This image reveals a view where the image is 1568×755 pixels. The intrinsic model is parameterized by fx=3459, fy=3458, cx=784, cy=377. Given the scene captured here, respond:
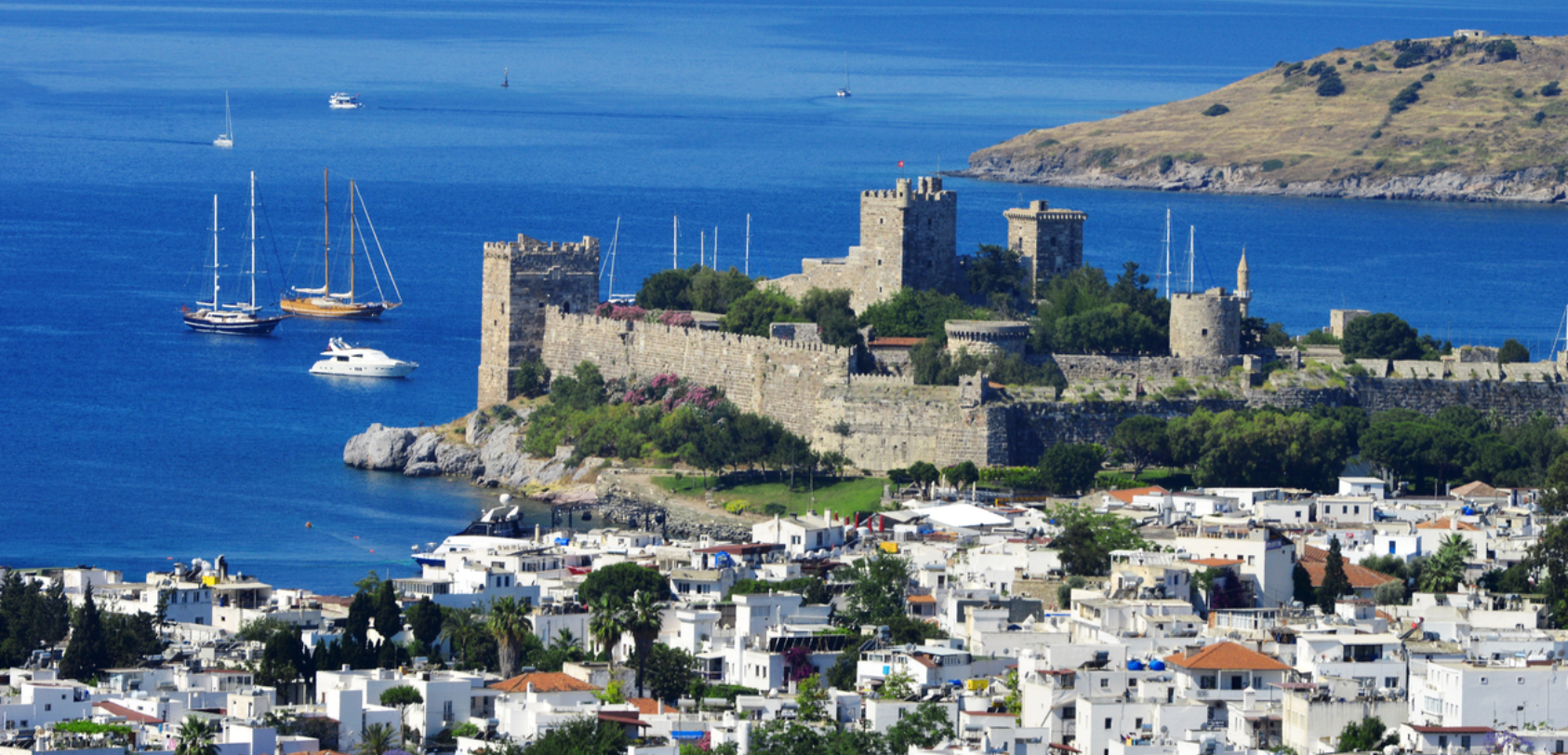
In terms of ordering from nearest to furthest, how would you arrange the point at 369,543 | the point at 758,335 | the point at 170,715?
the point at 170,715 → the point at 369,543 → the point at 758,335

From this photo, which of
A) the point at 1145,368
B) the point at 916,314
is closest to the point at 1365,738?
the point at 1145,368

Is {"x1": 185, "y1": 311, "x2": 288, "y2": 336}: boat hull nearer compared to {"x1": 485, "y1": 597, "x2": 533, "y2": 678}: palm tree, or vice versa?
{"x1": 485, "y1": 597, "x2": 533, "y2": 678}: palm tree

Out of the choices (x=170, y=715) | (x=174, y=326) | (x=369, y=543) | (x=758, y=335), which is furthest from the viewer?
(x=174, y=326)

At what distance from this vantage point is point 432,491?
75375 millimetres

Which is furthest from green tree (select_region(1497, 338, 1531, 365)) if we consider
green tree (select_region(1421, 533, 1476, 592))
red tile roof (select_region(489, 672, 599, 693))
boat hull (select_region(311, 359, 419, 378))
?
red tile roof (select_region(489, 672, 599, 693))

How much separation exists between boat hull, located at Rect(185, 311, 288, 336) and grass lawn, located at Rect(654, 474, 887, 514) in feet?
136

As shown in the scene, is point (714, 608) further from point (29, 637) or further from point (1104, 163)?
point (1104, 163)

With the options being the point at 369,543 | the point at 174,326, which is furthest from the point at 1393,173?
the point at 369,543

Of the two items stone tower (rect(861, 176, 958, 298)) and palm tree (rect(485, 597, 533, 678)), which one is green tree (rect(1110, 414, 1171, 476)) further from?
palm tree (rect(485, 597, 533, 678))

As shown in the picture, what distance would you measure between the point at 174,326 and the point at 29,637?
64.4m

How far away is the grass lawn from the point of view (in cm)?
6669

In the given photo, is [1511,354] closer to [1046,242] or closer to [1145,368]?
[1145,368]

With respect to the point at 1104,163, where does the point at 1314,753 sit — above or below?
below

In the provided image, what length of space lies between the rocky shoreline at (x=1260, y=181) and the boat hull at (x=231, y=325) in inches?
3124
